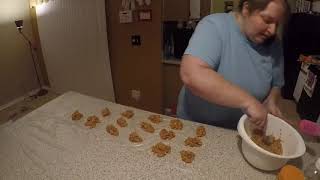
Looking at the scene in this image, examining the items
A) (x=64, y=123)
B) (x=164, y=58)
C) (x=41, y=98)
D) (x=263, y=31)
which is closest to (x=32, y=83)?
(x=41, y=98)

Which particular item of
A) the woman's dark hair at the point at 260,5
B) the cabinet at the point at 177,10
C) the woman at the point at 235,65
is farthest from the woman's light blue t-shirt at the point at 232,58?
the cabinet at the point at 177,10

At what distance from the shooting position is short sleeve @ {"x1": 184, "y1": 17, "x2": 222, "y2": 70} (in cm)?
88

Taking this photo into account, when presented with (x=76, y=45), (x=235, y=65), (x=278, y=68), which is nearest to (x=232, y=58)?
(x=235, y=65)

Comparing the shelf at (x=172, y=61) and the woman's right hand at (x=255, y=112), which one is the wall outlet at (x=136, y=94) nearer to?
the shelf at (x=172, y=61)

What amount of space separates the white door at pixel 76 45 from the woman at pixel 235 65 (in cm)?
172

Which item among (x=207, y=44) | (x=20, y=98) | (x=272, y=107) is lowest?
(x=20, y=98)

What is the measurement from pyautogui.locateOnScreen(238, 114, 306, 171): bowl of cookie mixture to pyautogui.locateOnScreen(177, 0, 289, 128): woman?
5 cm

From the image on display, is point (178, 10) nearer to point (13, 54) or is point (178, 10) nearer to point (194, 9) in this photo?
point (194, 9)

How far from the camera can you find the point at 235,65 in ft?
3.24

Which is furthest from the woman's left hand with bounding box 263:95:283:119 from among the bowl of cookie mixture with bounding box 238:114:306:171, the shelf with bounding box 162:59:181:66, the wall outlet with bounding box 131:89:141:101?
the wall outlet with bounding box 131:89:141:101

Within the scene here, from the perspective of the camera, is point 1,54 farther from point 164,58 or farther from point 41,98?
point 164,58

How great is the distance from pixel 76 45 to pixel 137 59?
0.70m

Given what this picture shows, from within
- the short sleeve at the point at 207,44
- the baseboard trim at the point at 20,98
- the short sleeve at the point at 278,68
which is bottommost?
the baseboard trim at the point at 20,98

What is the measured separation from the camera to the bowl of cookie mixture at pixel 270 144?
2.53 feet
